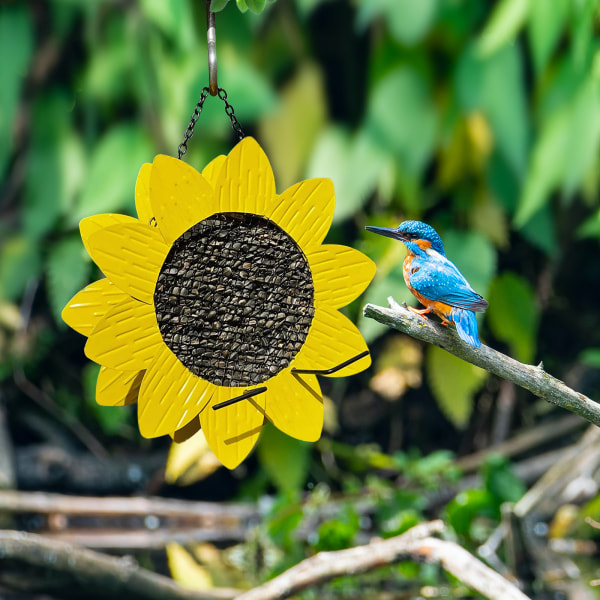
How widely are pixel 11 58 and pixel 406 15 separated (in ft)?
3.72

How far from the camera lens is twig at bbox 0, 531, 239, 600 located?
1.06 metres

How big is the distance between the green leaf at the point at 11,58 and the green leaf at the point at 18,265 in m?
0.27

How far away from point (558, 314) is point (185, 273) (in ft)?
6.21

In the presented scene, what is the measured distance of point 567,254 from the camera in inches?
88.8

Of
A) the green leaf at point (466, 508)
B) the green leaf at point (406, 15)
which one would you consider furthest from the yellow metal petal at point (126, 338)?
the green leaf at point (406, 15)

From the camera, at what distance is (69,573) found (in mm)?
1064

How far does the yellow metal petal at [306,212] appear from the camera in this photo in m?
0.60

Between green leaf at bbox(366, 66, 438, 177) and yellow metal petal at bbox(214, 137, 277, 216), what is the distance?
1.45m

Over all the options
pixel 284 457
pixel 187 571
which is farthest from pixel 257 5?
pixel 284 457

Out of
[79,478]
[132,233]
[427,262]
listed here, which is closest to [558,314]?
[79,478]

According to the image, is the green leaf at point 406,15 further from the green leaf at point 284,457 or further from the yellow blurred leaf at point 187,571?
the yellow blurred leaf at point 187,571

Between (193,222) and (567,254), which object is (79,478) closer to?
(567,254)

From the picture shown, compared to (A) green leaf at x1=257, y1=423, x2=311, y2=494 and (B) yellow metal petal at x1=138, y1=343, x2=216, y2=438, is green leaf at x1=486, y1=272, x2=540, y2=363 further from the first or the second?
(B) yellow metal petal at x1=138, y1=343, x2=216, y2=438

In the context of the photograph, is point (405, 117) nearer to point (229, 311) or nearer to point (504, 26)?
point (504, 26)
